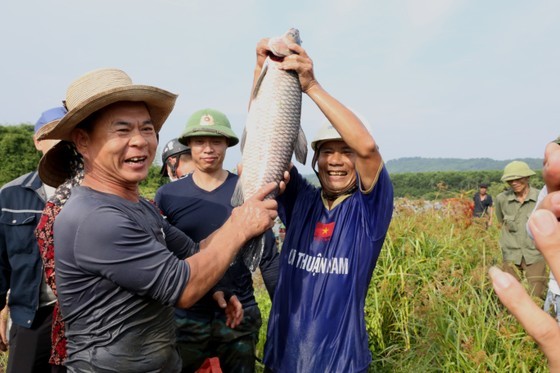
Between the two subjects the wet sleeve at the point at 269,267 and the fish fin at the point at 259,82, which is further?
the wet sleeve at the point at 269,267

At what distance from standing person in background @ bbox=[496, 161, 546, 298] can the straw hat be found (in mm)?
5947

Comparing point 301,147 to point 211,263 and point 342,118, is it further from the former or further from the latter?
point 211,263

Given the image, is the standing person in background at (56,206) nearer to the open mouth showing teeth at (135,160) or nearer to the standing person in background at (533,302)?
the open mouth showing teeth at (135,160)

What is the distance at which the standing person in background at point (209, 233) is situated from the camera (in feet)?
11.4

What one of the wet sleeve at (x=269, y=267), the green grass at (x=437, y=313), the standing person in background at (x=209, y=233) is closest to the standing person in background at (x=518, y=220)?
the green grass at (x=437, y=313)

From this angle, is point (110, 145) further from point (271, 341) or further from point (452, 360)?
point (452, 360)

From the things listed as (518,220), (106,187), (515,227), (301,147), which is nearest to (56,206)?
(106,187)

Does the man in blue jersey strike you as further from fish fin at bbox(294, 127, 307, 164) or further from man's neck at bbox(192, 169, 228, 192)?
man's neck at bbox(192, 169, 228, 192)

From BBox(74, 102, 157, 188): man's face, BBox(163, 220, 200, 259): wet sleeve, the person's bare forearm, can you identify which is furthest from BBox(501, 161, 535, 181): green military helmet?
BBox(74, 102, 157, 188): man's face

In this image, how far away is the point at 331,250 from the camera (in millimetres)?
2514

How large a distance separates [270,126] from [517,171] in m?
6.43

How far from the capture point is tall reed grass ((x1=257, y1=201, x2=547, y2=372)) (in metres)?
4.00

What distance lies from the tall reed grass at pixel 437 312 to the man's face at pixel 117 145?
311cm

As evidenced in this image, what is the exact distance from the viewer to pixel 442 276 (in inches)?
202
